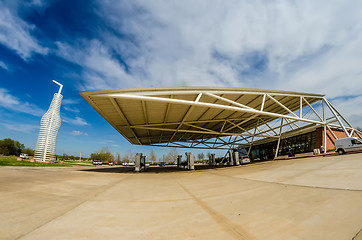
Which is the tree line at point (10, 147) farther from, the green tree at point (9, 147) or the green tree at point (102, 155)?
the green tree at point (102, 155)

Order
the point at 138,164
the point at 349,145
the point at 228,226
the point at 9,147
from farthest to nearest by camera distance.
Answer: the point at 9,147 → the point at 138,164 → the point at 349,145 → the point at 228,226

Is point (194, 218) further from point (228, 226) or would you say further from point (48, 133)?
point (48, 133)

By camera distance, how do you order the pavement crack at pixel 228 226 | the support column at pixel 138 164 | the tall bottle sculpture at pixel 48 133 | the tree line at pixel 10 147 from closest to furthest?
the pavement crack at pixel 228 226, the support column at pixel 138 164, the tall bottle sculpture at pixel 48 133, the tree line at pixel 10 147

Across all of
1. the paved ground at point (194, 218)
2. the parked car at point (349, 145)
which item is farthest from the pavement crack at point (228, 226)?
the parked car at point (349, 145)

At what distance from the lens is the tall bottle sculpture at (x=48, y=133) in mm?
37281

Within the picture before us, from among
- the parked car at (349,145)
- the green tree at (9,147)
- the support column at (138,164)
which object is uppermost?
the green tree at (9,147)

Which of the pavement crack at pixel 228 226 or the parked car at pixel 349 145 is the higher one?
the parked car at pixel 349 145

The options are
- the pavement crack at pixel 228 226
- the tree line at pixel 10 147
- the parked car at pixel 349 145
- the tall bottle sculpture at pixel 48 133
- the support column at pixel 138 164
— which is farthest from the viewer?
the tree line at pixel 10 147

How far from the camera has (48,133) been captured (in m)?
37.8

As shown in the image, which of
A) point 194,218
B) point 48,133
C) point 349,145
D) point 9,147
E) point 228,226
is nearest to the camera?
point 228,226

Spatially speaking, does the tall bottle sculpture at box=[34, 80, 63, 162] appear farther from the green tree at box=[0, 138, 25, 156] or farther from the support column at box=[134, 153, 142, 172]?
the green tree at box=[0, 138, 25, 156]

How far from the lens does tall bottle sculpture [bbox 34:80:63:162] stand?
37281mm

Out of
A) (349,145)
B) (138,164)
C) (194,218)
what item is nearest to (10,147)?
(138,164)

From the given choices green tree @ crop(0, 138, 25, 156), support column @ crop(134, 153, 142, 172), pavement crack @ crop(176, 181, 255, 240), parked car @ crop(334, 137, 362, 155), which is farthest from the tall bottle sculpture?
green tree @ crop(0, 138, 25, 156)
